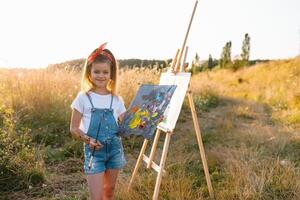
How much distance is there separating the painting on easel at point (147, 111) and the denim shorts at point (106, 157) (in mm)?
109

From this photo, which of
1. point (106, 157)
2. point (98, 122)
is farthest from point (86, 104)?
point (106, 157)

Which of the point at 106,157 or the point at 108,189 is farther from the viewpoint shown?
the point at 108,189

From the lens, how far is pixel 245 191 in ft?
10.9

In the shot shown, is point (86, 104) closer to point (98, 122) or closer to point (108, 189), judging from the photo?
point (98, 122)

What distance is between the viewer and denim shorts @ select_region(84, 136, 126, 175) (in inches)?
105

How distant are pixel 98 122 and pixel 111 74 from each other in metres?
0.40

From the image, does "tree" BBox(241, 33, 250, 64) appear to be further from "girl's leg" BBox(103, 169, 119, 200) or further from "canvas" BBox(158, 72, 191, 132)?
"girl's leg" BBox(103, 169, 119, 200)

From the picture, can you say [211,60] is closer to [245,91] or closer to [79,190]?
[245,91]

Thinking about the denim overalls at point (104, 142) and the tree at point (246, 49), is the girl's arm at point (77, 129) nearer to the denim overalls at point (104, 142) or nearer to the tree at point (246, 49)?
the denim overalls at point (104, 142)

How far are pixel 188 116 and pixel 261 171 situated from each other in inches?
194

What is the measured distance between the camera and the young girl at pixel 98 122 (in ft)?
8.73

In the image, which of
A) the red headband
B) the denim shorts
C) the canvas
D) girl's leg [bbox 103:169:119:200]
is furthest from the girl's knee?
the red headband

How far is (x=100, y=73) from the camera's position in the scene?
272 cm

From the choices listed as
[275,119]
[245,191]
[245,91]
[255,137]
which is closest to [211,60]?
[245,91]
